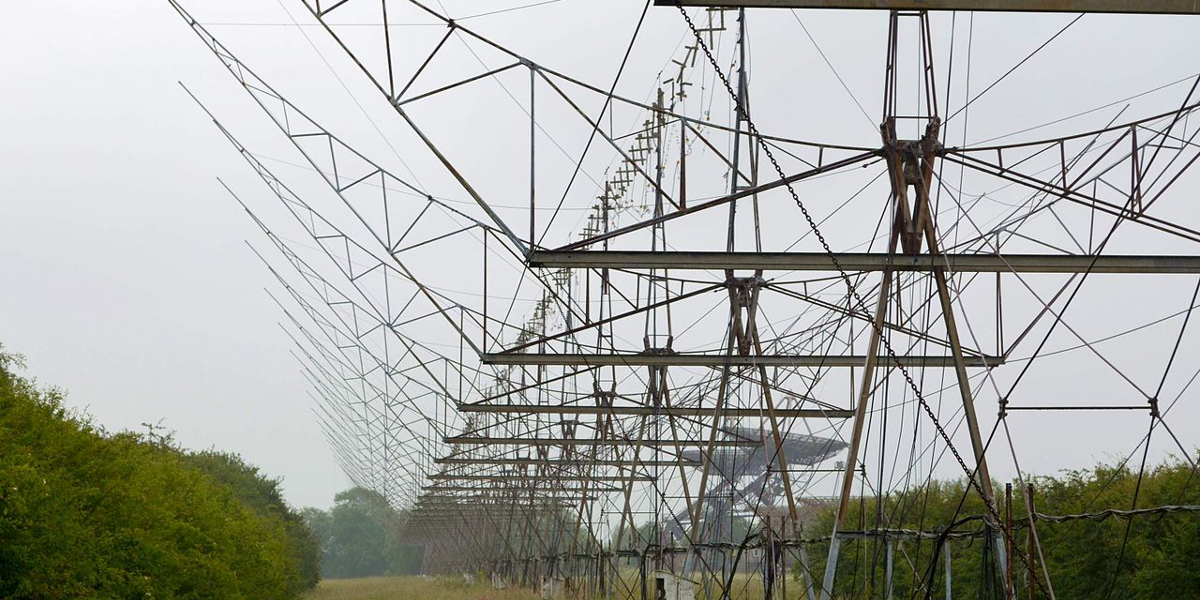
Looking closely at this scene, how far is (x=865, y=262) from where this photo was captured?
15898 millimetres

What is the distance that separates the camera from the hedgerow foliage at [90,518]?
14.4m

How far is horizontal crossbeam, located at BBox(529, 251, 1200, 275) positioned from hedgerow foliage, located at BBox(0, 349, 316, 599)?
20.4 feet

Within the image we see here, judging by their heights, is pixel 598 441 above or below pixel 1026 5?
above

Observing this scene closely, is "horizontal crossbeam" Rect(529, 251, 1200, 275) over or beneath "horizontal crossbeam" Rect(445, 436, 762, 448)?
beneath

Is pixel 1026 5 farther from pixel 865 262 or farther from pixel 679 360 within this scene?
pixel 679 360

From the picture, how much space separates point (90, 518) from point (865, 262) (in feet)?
34.9

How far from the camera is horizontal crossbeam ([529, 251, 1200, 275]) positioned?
15.2 meters

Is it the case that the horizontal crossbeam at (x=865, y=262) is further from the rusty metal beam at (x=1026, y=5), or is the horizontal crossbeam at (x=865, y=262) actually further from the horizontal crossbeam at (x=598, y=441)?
the horizontal crossbeam at (x=598, y=441)

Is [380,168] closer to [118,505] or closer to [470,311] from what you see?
[470,311]

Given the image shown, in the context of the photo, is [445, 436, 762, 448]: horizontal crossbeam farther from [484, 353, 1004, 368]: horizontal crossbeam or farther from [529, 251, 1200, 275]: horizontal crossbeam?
[529, 251, 1200, 275]: horizontal crossbeam

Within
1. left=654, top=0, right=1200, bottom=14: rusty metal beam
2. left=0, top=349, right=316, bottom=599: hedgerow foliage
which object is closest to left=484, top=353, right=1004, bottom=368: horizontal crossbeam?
left=0, top=349, right=316, bottom=599: hedgerow foliage

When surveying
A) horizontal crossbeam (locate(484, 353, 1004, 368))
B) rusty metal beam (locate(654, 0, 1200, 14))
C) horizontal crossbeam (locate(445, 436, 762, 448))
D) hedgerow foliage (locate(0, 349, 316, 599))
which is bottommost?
hedgerow foliage (locate(0, 349, 316, 599))

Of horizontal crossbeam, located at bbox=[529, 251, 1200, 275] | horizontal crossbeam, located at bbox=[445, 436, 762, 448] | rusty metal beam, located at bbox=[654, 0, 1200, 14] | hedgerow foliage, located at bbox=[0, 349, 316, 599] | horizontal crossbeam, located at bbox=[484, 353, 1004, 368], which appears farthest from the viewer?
horizontal crossbeam, located at bbox=[445, 436, 762, 448]

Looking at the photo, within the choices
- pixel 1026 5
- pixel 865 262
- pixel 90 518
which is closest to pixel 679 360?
pixel 865 262
